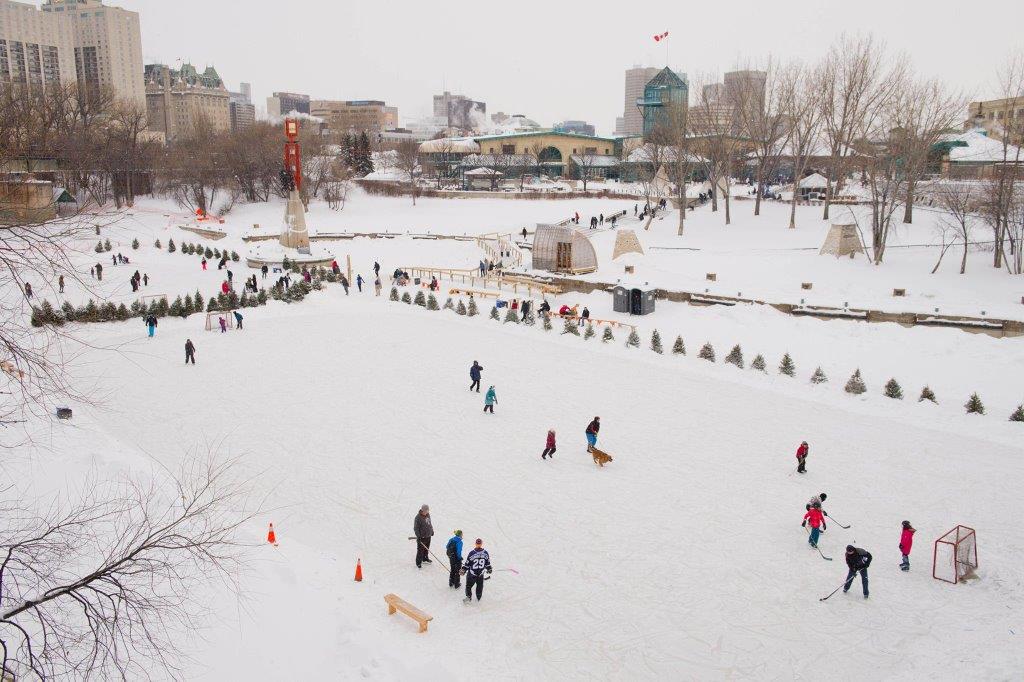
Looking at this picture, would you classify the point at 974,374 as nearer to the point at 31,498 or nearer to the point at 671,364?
the point at 671,364

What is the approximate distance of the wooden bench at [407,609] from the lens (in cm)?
901

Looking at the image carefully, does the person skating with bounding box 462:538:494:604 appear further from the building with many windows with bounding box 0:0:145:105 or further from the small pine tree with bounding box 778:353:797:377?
the building with many windows with bounding box 0:0:145:105

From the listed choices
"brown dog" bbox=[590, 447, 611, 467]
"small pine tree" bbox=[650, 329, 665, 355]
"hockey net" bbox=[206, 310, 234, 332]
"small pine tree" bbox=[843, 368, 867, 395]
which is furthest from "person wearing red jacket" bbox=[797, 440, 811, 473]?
"hockey net" bbox=[206, 310, 234, 332]

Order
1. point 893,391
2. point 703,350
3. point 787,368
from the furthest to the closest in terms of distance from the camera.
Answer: point 703,350 < point 787,368 < point 893,391

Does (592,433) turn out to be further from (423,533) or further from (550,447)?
(423,533)

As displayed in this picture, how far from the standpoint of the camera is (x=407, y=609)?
9.16m

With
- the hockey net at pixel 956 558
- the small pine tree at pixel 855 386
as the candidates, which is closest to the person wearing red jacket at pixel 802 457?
the hockey net at pixel 956 558

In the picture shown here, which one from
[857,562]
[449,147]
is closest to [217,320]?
[857,562]

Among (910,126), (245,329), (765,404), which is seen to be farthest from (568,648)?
(910,126)

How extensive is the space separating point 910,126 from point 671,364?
2157cm

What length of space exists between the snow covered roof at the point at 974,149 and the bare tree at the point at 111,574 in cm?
4802

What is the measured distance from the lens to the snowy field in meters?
8.94

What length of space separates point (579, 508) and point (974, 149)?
161 feet

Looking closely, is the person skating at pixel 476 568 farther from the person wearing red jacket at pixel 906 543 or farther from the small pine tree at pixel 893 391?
the small pine tree at pixel 893 391
